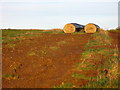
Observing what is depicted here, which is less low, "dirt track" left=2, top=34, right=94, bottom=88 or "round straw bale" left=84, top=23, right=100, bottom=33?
"round straw bale" left=84, top=23, right=100, bottom=33

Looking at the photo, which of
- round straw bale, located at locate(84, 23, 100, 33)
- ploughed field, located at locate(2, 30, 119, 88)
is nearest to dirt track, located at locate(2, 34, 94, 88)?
ploughed field, located at locate(2, 30, 119, 88)

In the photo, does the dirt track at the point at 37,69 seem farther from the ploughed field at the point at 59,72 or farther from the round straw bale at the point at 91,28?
the round straw bale at the point at 91,28

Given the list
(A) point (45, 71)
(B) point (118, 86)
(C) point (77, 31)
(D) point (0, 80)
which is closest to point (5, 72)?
(D) point (0, 80)

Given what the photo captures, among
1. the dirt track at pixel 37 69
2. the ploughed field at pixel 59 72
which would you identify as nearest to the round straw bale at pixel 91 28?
the dirt track at pixel 37 69

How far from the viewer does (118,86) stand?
596 centimetres

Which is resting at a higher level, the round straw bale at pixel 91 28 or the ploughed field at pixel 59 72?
the round straw bale at pixel 91 28

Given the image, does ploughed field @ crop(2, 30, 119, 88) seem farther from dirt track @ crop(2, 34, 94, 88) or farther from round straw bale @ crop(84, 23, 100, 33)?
round straw bale @ crop(84, 23, 100, 33)

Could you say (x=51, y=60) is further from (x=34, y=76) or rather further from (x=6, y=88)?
(x=6, y=88)

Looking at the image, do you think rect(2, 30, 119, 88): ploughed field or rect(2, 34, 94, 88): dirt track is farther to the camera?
rect(2, 34, 94, 88): dirt track

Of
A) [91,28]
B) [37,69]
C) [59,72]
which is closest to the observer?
[59,72]

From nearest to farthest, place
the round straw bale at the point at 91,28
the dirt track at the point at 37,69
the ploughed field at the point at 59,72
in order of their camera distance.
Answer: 1. the ploughed field at the point at 59,72
2. the dirt track at the point at 37,69
3. the round straw bale at the point at 91,28

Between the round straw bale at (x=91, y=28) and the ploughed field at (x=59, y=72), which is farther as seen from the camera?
the round straw bale at (x=91, y=28)

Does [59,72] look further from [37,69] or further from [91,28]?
[91,28]

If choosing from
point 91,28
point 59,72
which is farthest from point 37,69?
point 91,28
